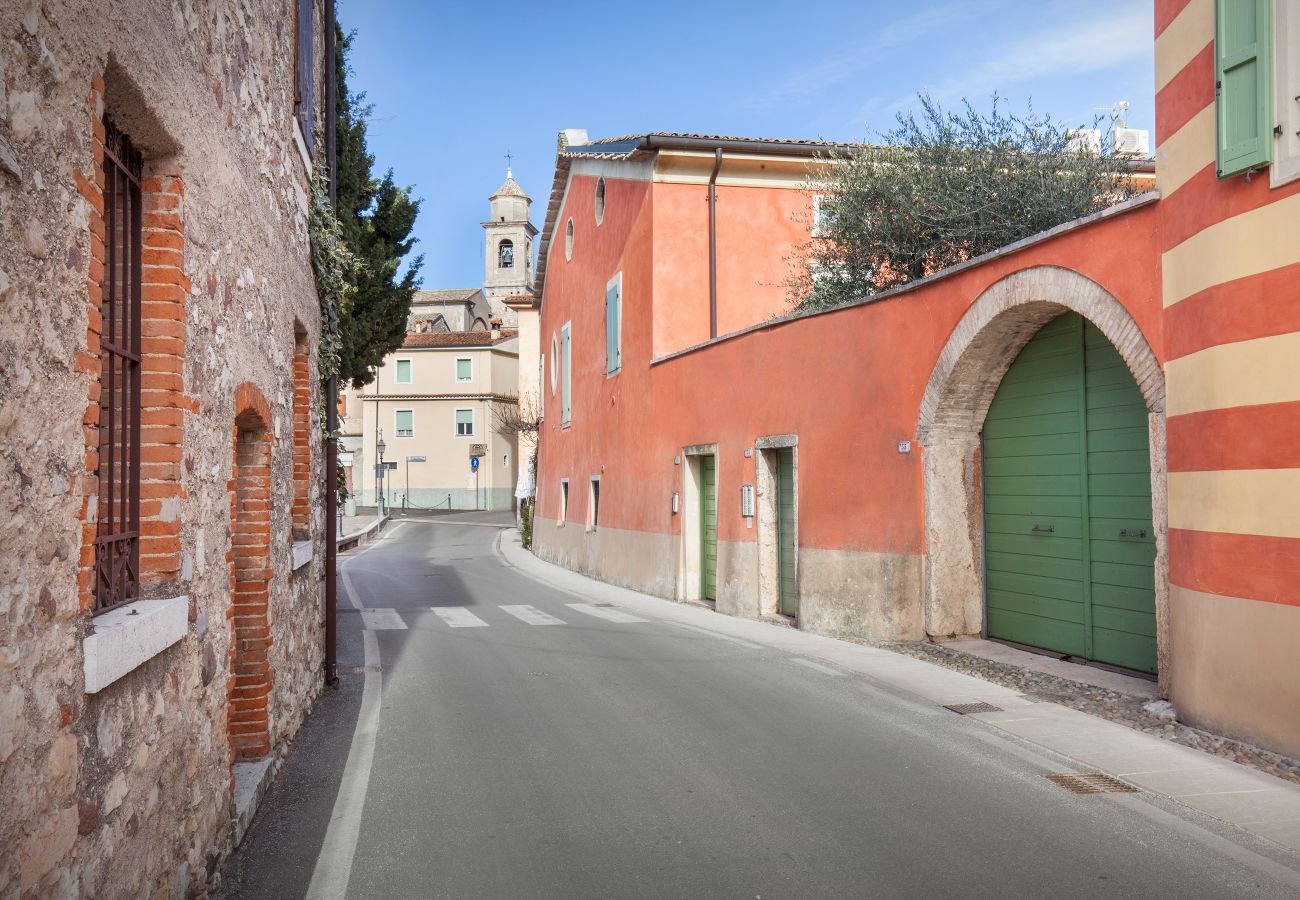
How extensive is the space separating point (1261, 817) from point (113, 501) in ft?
17.2

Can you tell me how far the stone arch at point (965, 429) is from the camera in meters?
9.09

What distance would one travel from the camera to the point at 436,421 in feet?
181

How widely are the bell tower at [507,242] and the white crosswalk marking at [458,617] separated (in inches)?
2409

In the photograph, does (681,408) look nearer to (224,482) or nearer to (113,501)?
(224,482)

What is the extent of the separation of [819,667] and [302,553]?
15.4 feet

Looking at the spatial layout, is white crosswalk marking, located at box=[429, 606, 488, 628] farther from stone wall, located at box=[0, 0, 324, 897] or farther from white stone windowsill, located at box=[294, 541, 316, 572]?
stone wall, located at box=[0, 0, 324, 897]

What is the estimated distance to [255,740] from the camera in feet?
18.3

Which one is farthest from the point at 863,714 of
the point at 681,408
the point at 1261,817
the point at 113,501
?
the point at 681,408

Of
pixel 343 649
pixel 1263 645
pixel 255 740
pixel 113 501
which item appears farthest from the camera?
pixel 343 649

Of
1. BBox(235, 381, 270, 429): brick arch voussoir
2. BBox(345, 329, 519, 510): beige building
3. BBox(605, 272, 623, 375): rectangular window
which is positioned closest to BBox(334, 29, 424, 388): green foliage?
BBox(605, 272, 623, 375): rectangular window

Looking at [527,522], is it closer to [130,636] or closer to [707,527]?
[707,527]

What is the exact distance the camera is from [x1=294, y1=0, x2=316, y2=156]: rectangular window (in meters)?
7.49

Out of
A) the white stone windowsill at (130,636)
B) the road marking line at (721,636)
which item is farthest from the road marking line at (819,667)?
the white stone windowsill at (130,636)

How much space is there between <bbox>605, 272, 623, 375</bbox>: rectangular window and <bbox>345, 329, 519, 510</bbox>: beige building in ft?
114
